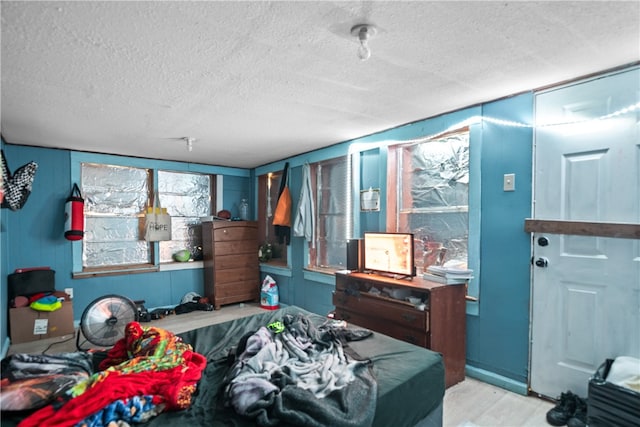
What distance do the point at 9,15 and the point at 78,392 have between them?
164 cm

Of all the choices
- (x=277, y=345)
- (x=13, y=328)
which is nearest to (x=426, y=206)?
(x=277, y=345)

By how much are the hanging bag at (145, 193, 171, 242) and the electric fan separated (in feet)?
6.02

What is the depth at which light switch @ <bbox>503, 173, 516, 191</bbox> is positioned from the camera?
2.42 m

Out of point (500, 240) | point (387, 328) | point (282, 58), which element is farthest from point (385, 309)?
point (282, 58)

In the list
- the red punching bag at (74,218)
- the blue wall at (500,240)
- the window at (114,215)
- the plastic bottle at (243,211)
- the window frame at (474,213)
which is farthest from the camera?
the plastic bottle at (243,211)

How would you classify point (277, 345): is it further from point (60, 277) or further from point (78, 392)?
point (60, 277)

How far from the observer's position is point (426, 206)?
10.3 feet

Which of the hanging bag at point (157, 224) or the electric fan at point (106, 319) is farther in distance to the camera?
the hanging bag at point (157, 224)

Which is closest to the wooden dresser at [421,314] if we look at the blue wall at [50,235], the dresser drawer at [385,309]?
the dresser drawer at [385,309]

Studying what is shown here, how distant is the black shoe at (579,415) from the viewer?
192cm

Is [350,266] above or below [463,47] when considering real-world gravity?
below

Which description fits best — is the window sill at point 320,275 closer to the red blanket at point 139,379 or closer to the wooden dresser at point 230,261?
the wooden dresser at point 230,261

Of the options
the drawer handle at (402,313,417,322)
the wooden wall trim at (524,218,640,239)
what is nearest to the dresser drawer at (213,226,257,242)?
the drawer handle at (402,313,417,322)

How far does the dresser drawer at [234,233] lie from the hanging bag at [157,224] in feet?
2.25
